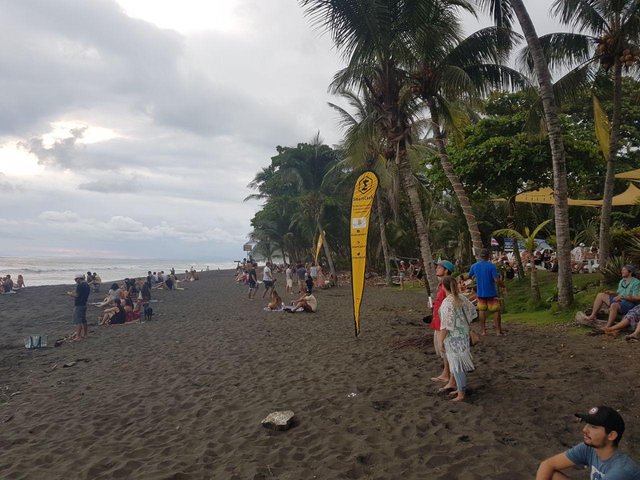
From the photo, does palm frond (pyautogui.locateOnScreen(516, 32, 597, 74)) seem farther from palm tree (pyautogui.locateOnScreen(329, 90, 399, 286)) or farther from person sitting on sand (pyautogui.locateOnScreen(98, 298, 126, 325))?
person sitting on sand (pyautogui.locateOnScreen(98, 298, 126, 325))

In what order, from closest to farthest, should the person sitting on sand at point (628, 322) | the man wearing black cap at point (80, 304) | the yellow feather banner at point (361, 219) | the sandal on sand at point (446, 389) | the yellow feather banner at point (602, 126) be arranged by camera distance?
the sandal on sand at point (446, 389) → the person sitting on sand at point (628, 322) → the yellow feather banner at point (361, 219) → the yellow feather banner at point (602, 126) → the man wearing black cap at point (80, 304)

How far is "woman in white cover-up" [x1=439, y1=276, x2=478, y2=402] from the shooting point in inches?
193

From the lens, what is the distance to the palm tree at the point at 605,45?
926 cm

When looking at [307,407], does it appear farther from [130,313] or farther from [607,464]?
[130,313]

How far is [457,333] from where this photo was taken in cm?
493

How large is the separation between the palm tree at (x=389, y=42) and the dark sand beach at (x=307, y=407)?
3194 mm

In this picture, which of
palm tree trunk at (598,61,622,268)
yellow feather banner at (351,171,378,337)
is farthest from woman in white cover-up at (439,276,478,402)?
palm tree trunk at (598,61,622,268)

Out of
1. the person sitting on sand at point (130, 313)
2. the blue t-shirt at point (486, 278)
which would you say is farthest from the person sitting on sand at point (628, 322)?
the person sitting on sand at point (130, 313)

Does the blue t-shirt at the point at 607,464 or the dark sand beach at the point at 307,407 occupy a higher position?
the blue t-shirt at the point at 607,464

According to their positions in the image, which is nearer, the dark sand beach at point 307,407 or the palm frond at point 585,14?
the dark sand beach at point 307,407

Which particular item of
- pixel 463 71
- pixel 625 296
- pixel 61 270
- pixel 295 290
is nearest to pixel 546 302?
pixel 625 296

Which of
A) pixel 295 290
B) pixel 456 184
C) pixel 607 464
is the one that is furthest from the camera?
pixel 295 290

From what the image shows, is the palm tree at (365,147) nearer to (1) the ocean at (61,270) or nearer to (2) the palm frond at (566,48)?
(2) the palm frond at (566,48)

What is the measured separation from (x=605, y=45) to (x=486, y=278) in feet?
20.9
